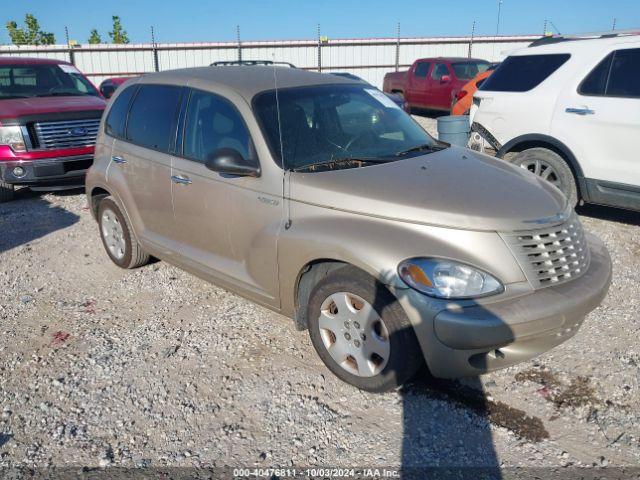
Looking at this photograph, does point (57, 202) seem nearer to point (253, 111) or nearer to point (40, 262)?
point (40, 262)

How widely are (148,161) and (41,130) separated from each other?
4053mm

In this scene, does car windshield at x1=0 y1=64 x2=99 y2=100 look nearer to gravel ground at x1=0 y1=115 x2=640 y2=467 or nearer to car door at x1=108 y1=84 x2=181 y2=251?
car door at x1=108 y1=84 x2=181 y2=251

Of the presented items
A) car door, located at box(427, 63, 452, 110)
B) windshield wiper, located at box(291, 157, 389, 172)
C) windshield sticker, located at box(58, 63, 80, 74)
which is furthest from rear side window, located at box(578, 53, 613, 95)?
car door, located at box(427, 63, 452, 110)

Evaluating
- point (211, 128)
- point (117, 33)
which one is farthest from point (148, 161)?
point (117, 33)

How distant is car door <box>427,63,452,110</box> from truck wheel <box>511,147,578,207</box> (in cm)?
1030

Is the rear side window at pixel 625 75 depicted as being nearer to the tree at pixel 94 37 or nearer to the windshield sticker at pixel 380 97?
the windshield sticker at pixel 380 97

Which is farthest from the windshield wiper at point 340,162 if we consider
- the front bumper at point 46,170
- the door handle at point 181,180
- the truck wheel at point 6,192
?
the truck wheel at point 6,192

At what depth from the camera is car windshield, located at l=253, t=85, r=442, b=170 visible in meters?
3.78

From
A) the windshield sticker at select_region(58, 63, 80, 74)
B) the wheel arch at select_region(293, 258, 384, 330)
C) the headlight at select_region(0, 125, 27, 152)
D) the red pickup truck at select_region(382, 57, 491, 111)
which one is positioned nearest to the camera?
the wheel arch at select_region(293, 258, 384, 330)

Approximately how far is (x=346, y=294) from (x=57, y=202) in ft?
20.7

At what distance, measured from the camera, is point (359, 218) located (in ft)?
10.7

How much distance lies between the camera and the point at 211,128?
415 centimetres

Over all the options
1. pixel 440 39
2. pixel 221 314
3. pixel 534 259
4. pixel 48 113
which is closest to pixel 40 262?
pixel 221 314

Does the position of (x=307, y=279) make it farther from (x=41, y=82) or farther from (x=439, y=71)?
(x=439, y=71)
